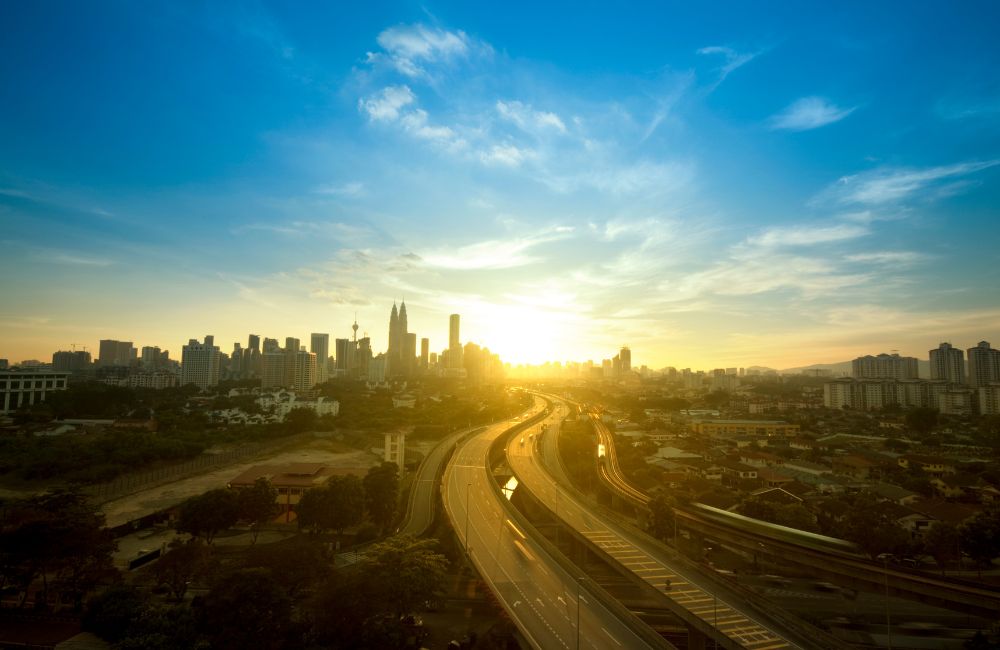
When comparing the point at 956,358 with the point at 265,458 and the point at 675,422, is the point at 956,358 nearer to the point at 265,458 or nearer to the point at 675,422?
the point at 675,422

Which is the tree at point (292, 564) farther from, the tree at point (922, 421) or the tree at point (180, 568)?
the tree at point (922, 421)

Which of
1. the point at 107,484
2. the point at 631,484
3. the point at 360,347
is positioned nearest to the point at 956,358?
the point at 631,484

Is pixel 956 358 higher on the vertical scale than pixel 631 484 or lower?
higher

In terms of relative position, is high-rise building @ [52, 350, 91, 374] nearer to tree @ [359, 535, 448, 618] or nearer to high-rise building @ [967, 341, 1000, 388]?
tree @ [359, 535, 448, 618]

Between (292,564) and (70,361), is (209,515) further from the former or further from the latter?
(70,361)

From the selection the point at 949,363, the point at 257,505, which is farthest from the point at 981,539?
the point at 949,363

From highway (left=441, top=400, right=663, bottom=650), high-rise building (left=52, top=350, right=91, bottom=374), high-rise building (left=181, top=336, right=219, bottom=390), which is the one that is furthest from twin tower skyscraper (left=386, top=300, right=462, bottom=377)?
highway (left=441, top=400, right=663, bottom=650)
